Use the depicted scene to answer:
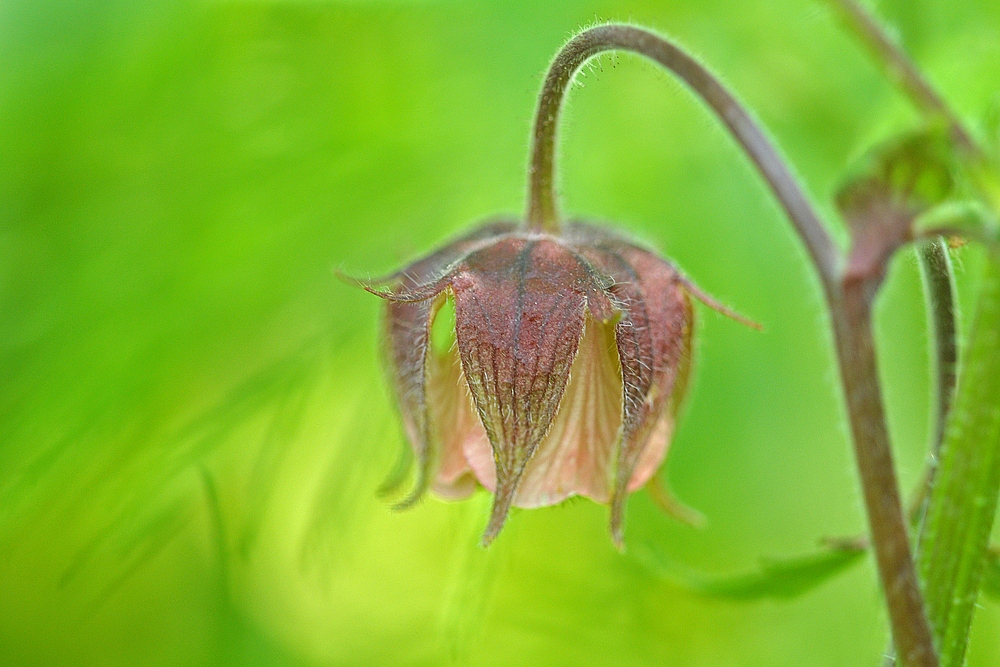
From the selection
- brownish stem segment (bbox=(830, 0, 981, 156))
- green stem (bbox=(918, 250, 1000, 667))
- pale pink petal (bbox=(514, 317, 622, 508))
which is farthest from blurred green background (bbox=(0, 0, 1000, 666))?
brownish stem segment (bbox=(830, 0, 981, 156))

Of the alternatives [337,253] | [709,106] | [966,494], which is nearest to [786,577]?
[966,494]

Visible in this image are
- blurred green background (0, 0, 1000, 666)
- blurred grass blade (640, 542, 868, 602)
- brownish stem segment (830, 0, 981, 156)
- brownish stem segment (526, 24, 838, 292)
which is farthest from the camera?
blurred green background (0, 0, 1000, 666)

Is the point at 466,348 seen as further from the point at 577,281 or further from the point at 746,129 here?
the point at 746,129

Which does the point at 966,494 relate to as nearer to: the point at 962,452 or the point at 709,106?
the point at 962,452

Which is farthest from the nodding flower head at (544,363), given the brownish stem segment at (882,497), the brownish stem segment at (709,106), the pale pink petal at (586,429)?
the brownish stem segment at (882,497)

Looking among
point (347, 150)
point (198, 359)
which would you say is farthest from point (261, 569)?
point (347, 150)

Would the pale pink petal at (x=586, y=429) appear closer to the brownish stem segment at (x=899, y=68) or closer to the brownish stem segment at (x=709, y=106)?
the brownish stem segment at (x=709, y=106)

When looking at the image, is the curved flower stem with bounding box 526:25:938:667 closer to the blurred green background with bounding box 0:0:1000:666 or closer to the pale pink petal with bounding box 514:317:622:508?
the pale pink petal with bounding box 514:317:622:508
